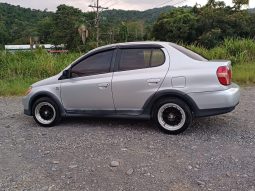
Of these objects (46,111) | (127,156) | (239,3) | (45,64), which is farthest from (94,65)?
(239,3)

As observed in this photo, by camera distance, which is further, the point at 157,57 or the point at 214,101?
the point at 157,57

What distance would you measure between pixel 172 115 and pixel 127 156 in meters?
1.39

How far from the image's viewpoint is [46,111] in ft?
23.0

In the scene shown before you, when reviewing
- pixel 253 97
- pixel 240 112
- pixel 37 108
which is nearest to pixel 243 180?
pixel 240 112

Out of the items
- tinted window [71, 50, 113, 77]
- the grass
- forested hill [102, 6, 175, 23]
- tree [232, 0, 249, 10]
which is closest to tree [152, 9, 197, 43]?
tree [232, 0, 249, 10]

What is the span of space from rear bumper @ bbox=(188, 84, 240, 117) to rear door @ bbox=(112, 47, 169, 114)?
714 mm

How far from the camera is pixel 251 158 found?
4.82m

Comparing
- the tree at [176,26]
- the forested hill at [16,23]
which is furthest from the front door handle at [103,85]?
the forested hill at [16,23]

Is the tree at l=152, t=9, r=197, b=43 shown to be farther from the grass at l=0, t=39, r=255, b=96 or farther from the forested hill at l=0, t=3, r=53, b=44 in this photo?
the grass at l=0, t=39, r=255, b=96

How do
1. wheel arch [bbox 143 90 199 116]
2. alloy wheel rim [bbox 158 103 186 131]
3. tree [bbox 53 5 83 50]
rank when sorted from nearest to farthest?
wheel arch [bbox 143 90 199 116]
alloy wheel rim [bbox 158 103 186 131]
tree [bbox 53 5 83 50]

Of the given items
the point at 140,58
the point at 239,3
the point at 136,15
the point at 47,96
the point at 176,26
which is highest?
the point at 136,15

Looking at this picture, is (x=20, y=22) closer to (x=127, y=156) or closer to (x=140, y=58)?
(x=140, y=58)

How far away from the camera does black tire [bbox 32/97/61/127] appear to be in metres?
6.89

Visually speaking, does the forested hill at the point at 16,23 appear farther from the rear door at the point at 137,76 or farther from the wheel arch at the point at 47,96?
the rear door at the point at 137,76
